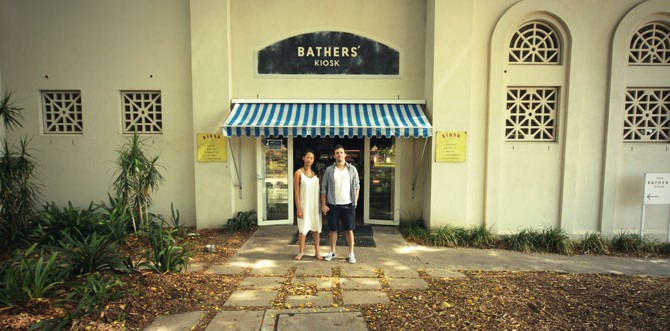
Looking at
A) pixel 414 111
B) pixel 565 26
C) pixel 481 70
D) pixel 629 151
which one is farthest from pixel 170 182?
→ pixel 629 151

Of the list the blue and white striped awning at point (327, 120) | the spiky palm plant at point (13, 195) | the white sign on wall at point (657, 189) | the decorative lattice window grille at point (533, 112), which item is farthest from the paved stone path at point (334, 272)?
the spiky palm plant at point (13, 195)

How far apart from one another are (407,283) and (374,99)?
4.05 m

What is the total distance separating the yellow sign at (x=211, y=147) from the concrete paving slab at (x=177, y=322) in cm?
397

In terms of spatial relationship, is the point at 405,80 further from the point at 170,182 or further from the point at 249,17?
the point at 170,182

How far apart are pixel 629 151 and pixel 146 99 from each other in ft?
33.6

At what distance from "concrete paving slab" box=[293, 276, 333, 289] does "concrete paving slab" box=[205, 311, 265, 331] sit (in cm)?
86

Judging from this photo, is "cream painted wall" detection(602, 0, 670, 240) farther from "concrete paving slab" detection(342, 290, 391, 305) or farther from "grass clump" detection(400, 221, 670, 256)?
"concrete paving slab" detection(342, 290, 391, 305)

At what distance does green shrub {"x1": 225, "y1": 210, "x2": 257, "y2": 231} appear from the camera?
6934 millimetres

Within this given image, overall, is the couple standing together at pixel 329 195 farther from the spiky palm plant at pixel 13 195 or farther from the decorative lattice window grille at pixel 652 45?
the decorative lattice window grille at pixel 652 45

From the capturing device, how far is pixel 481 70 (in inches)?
264

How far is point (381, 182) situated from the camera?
7.38 meters

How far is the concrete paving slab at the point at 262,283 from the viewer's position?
4.22 m

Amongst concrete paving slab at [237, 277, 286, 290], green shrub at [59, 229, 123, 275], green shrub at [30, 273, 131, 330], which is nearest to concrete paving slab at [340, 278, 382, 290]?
concrete paving slab at [237, 277, 286, 290]

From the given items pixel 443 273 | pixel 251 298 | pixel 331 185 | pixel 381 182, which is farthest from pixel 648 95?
pixel 251 298
